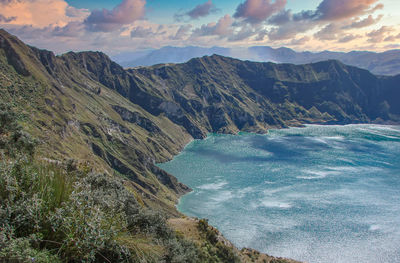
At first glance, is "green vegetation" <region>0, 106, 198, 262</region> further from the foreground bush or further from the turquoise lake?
the turquoise lake

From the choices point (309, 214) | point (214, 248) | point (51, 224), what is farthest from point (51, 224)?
point (309, 214)

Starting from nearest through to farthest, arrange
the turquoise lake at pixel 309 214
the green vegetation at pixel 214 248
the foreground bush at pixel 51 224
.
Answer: the foreground bush at pixel 51 224
the green vegetation at pixel 214 248
the turquoise lake at pixel 309 214

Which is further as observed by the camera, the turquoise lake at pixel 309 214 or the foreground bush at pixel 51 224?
the turquoise lake at pixel 309 214

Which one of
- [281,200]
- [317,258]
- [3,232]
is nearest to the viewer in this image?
[3,232]

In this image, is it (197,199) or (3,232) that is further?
(197,199)

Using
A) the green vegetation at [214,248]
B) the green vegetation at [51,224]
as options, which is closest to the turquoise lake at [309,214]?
the green vegetation at [214,248]

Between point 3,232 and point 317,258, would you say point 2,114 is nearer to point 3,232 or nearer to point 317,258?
point 3,232

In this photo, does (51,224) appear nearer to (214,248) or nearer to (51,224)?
(51,224)

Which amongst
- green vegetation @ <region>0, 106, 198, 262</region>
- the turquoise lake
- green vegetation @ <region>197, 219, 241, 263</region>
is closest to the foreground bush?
green vegetation @ <region>0, 106, 198, 262</region>

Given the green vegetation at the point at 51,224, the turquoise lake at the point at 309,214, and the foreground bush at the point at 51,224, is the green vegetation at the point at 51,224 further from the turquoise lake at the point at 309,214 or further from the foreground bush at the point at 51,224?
the turquoise lake at the point at 309,214

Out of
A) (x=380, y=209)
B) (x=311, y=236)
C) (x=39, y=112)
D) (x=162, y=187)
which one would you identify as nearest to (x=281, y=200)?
(x=311, y=236)

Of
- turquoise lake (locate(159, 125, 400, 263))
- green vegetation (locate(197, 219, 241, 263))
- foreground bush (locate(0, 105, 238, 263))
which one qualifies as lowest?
turquoise lake (locate(159, 125, 400, 263))
